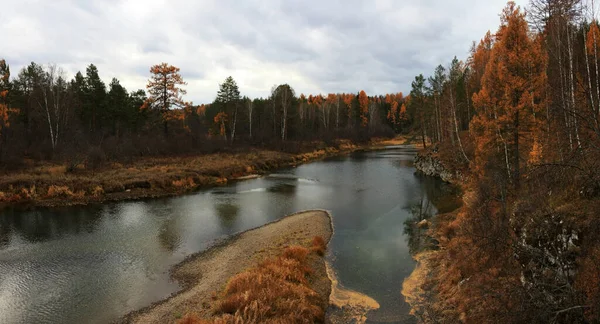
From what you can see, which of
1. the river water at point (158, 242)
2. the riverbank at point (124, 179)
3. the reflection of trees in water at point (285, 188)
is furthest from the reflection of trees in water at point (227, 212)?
the riverbank at point (124, 179)

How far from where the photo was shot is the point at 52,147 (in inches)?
1612

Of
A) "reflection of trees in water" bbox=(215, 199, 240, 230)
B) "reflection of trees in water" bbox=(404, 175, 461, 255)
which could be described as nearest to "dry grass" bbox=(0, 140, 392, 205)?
"reflection of trees in water" bbox=(215, 199, 240, 230)

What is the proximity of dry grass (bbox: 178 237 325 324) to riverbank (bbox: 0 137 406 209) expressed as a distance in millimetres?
21517

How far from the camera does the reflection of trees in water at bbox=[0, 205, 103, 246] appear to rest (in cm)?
2055

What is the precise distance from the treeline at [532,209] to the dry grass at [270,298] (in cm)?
425

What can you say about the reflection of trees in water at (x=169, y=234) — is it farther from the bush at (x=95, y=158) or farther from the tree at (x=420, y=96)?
the tree at (x=420, y=96)

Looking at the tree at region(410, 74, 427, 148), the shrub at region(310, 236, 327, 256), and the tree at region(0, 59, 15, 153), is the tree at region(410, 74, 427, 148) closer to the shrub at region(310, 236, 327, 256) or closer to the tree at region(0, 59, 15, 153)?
the shrub at region(310, 236, 327, 256)

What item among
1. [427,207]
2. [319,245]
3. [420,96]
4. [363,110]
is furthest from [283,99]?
[319,245]

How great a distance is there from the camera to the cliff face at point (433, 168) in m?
36.3

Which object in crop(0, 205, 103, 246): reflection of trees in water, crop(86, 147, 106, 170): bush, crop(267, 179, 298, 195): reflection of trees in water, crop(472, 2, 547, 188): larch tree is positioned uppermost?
crop(472, 2, 547, 188): larch tree

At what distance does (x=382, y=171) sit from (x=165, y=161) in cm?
2905

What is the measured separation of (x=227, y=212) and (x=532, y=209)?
815 inches

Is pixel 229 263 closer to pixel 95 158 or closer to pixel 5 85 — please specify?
pixel 95 158

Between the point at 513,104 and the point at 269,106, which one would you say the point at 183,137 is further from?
the point at 513,104
